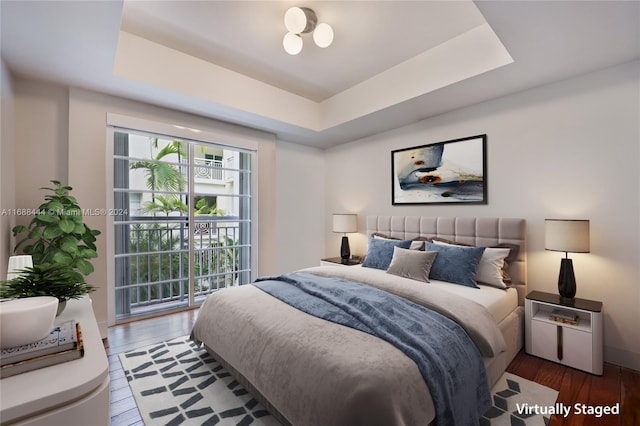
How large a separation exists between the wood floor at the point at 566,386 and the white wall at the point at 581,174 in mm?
418

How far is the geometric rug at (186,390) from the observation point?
1716 mm

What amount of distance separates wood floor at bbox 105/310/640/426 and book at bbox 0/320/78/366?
1041mm

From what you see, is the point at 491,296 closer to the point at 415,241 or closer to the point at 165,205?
the point at 415,241

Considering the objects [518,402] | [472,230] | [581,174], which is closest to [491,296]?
[518,402]

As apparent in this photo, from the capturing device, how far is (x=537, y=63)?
7.72 feet

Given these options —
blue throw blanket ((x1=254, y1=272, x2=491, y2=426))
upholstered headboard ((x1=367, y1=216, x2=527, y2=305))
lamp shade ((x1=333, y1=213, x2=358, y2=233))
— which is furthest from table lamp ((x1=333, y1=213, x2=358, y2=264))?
blue throw blanket ((x1=254, y1=272, x2=491, y2=426))

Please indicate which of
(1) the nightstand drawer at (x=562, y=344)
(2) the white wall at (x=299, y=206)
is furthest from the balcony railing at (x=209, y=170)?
(1) the nightstand drawer at (x=562, y=344)

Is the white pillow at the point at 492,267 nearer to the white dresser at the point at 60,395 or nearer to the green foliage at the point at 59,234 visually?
the white dresser at the point at 60,395

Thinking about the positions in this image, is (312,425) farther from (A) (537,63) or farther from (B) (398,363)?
(A) (537,63)

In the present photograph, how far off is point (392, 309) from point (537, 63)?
2.33 meters

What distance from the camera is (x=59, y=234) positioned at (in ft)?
7.94

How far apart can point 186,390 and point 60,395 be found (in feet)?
4.87

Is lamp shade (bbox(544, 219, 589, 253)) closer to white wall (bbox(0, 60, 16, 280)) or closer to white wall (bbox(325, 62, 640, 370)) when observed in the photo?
white wall (bbox(325, 62, 640, 370))

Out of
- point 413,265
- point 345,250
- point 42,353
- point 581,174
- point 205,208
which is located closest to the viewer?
point 42,353
